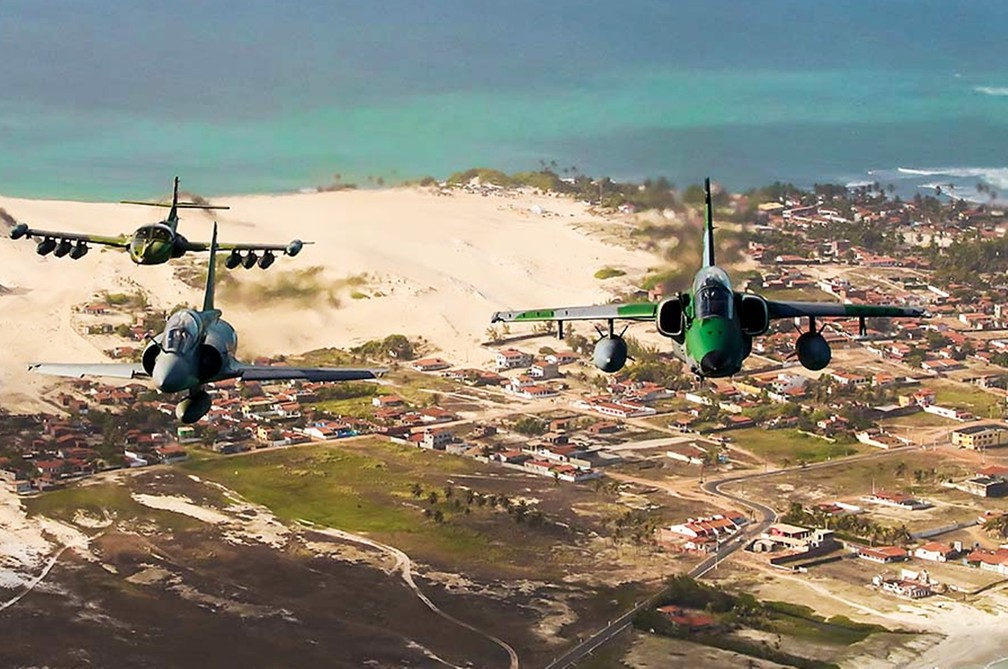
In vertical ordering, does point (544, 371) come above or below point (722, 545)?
above

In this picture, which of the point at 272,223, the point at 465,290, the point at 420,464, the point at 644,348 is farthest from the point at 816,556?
the point at 272,223

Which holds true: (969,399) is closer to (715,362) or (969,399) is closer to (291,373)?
(715,362)

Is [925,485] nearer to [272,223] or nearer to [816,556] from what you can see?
[816,556]

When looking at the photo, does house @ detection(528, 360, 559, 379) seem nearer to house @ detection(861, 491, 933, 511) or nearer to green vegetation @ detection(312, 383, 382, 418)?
green vegetation @ detection(312, 383, 382, 418)

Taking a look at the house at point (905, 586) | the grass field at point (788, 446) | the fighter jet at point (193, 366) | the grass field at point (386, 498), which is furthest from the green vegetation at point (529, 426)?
the fighter jet at point (193, 366)

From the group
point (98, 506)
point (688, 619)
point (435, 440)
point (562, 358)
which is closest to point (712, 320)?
point (688, 619)

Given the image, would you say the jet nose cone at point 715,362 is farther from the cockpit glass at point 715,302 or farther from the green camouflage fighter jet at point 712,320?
the cockpit glass at point 715,302

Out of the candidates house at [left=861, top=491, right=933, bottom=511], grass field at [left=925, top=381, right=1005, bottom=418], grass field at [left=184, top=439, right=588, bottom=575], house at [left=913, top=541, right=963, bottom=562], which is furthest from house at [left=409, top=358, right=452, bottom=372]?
house at [left=913, top=541, right=963, bottom=562]

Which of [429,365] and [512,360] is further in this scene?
[512,360]
